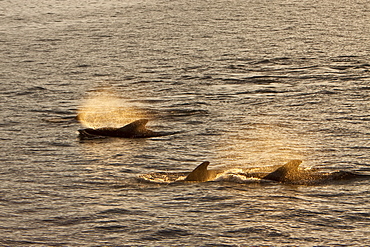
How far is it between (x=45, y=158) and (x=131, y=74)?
13.0 metres

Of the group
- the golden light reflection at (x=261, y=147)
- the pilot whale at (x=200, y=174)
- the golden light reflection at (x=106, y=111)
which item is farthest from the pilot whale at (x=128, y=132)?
the pilot whale at (x=200, y=174)

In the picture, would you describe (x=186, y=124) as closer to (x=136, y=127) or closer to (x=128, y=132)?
(x=136, y=127)

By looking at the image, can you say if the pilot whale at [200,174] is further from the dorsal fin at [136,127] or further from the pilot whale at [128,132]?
the dorsal fin at [136,127]

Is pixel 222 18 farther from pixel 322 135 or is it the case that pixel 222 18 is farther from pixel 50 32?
pixel 322 135

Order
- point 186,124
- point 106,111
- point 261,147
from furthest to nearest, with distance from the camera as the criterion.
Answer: point 106,111
point 186,124
point 261,147

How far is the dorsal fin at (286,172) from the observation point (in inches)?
779

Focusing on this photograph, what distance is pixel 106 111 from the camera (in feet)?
94.4

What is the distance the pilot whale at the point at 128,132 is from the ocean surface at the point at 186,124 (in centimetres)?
50

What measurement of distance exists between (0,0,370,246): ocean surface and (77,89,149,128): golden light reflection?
0.36 ft

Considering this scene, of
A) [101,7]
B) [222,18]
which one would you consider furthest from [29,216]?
[101,7]

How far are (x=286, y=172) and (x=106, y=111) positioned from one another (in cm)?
Result: 1049

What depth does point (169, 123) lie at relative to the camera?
86.5ft

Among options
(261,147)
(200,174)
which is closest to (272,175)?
(200,174)

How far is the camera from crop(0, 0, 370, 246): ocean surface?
16984mm
